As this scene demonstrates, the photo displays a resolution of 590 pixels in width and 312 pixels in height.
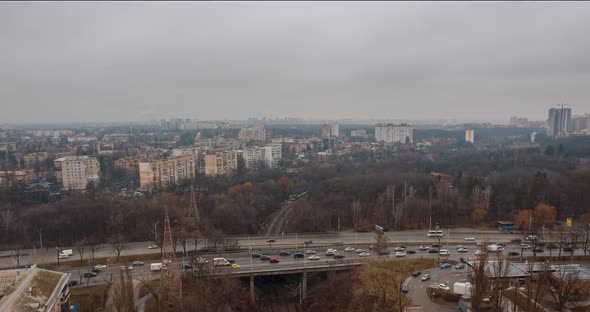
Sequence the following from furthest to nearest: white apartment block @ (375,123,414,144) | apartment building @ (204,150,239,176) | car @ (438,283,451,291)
Answer: white apartment block @ (375,123,414,144) → apartment building @ (204,150,239,176) → car @ (438,283,451,291)

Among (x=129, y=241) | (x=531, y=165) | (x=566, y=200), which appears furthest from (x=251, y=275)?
(x=531, y=165)

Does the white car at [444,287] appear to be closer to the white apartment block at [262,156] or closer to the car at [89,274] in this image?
the car at [89,274]

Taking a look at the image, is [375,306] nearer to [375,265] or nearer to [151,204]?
[375,265]

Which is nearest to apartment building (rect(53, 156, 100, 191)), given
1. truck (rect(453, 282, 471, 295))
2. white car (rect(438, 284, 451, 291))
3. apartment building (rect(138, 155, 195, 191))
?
apartment building (rect(138, 155, 195, 191))

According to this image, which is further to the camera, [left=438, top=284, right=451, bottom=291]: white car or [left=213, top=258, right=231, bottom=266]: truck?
[left=213, top=258, right=231, bottom=266]: truck

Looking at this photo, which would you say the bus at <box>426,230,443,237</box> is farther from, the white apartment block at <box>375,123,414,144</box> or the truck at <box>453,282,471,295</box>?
the white apartment block at <box>375,123,414,144</box>

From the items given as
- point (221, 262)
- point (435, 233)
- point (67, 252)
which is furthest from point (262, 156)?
point (221, 262)

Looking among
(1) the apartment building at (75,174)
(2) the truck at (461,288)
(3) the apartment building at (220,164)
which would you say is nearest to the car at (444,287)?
(2) the truck at (461,288)
